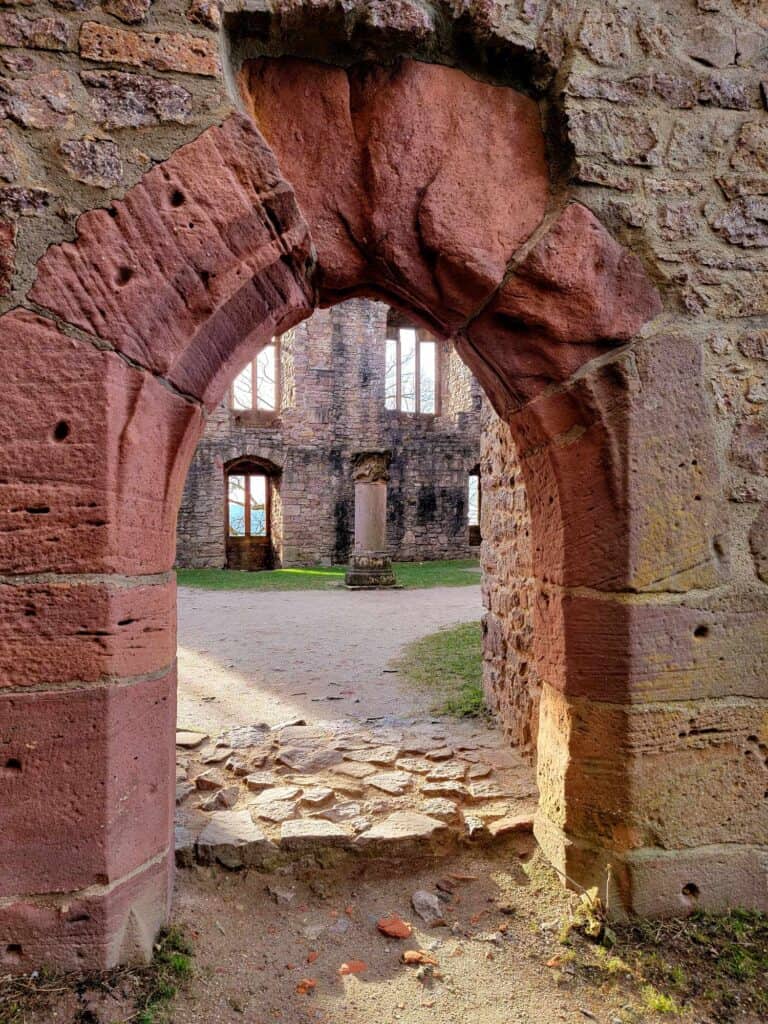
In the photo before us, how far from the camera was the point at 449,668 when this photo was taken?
536cm

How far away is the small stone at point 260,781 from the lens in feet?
9.42

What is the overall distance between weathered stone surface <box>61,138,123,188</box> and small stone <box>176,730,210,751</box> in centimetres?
270

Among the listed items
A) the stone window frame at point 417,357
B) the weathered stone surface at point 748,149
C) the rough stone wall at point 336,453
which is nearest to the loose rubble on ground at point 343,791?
the weathered stone surface at point 748,149

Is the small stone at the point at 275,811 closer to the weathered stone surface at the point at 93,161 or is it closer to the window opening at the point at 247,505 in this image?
the weathered stone surface at the point at 93,161

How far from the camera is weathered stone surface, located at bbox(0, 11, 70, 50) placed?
5.32ft

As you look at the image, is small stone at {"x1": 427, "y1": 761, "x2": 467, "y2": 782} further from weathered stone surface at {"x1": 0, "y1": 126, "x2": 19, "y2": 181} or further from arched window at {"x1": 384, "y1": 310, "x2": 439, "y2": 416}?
arched window at {"x1": 384, "y1": 310, "x2": 439, "y2": 416}

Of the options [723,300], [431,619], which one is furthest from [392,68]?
[431,619]

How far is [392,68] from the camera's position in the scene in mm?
1872

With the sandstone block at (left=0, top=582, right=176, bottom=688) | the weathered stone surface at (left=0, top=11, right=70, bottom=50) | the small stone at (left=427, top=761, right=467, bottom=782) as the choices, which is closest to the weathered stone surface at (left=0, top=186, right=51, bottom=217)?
the weathered stone surface at (left=0, top=11, right=70, bottom=50)

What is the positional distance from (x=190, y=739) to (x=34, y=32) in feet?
10.0

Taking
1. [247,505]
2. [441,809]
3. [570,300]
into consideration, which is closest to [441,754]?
[441,809]

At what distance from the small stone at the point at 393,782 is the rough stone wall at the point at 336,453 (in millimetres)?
12762

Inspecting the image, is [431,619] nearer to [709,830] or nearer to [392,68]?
[709,830]

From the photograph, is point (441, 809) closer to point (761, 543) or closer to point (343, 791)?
point (343, 791)
